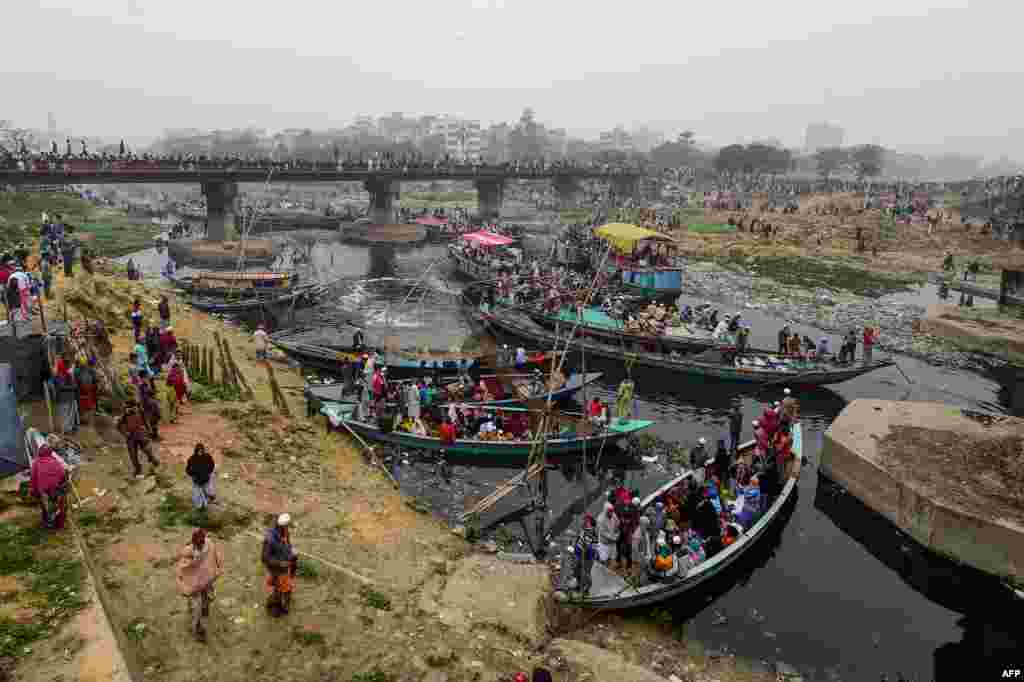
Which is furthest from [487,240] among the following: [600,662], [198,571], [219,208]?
[198,571]

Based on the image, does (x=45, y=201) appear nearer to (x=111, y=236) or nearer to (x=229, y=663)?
(x=111, y=236)

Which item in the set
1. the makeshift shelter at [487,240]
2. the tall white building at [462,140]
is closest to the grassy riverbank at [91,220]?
the makeshift shelter at [487,240]

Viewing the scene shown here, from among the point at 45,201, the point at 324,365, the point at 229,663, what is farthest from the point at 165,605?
the point at 45,201

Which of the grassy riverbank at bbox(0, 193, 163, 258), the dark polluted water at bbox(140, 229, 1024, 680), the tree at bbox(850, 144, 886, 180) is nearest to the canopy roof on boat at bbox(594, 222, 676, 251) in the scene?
the dark polluted water at bbox(140, 229, 1024, 680)

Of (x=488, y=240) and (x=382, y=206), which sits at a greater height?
(x=382, y=206)

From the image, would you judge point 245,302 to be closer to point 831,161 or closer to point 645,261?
point 645,261

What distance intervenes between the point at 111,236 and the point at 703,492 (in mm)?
58740

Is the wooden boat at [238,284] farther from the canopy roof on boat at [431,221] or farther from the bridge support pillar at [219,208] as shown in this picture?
the canopy roof on boat at [431,221]

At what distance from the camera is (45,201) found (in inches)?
2530

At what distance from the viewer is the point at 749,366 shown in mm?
24984

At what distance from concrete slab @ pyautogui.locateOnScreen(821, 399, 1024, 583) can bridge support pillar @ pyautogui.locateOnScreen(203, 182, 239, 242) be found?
49480 mm

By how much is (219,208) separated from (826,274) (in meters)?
47.3

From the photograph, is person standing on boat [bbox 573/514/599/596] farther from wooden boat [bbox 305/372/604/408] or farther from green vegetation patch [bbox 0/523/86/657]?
green vegetation patch [bbox 0/523/86/657]

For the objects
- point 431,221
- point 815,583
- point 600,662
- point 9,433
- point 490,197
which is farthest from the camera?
point 490,197
